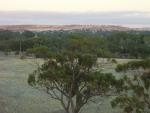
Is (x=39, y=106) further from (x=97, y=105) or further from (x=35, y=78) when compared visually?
(x=35, y=78)

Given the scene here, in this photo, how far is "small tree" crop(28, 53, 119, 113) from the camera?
18.8 m

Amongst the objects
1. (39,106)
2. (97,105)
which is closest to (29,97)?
(39,106)

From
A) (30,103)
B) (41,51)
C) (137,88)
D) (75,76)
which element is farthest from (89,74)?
(30,103)

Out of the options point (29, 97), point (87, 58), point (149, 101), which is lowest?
point (29, 97)

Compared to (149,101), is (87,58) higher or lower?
higher

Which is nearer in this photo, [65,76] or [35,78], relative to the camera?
[65,76]

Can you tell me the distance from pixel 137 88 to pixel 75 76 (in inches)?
117

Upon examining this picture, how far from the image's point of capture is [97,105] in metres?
27.8

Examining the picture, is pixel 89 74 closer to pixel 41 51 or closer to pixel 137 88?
pixel 137 88

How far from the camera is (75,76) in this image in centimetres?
1944

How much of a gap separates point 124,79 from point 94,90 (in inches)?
60.4

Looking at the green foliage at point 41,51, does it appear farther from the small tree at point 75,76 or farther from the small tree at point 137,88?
the small tree at point 137,88

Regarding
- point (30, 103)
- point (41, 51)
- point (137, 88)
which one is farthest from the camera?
point (30, 103)

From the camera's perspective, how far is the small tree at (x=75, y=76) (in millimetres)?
18781
